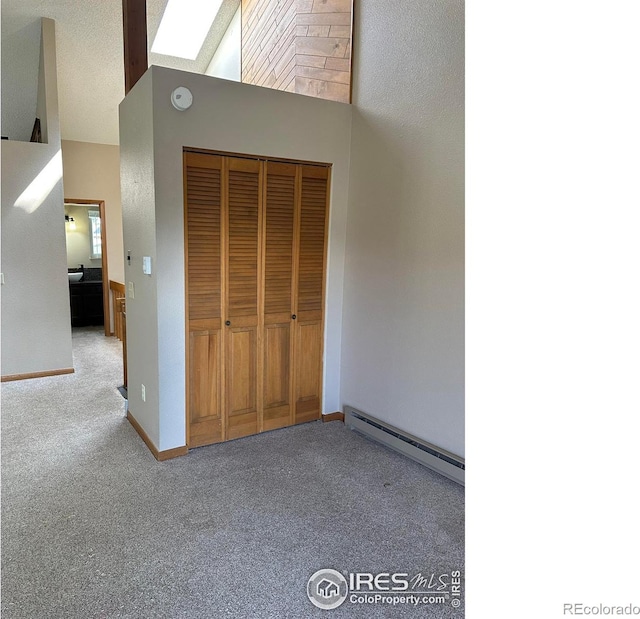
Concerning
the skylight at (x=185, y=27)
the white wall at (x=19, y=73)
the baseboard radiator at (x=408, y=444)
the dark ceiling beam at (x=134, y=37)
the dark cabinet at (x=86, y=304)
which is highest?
the skylight at (x=185, y=27)

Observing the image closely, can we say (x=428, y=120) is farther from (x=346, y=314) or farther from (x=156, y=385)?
(x=156, y=385)

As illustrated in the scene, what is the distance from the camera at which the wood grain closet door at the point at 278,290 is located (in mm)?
3338

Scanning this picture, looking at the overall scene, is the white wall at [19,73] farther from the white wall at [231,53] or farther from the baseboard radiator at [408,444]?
the baseboard radiator at [408,444]

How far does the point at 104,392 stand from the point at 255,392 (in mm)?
1887

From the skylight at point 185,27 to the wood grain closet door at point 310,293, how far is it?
3005mm

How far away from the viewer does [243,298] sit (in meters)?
3.31

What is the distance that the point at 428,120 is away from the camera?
2.87m

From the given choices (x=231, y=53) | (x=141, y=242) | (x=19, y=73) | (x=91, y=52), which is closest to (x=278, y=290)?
(x=141, y=242)

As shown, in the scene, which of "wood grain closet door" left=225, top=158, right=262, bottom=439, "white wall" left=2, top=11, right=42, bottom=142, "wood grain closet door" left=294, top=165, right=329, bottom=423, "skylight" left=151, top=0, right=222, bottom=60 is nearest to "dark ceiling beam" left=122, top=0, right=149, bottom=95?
"wood grain closet door" left=225, top=158, right=262, bottom=439

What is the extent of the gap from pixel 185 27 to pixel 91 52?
3.65ft

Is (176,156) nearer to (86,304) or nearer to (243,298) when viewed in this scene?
(243,298)

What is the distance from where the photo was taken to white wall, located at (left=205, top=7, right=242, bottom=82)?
4957 mm

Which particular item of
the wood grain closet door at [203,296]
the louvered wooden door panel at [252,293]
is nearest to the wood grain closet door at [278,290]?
the louvered wooden door panel at [252,293]
